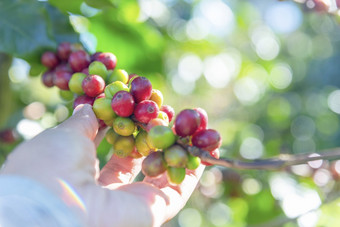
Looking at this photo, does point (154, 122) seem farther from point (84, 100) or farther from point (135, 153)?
point (84, 100)

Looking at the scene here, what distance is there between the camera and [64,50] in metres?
2.12

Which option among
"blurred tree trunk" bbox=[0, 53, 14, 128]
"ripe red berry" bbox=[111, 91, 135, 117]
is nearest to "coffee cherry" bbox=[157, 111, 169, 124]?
"ripe red berry" bbox=[111, 91, 135, 117]

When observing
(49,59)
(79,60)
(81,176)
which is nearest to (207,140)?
(81,176)

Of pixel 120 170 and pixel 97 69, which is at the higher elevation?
pixel 97 69

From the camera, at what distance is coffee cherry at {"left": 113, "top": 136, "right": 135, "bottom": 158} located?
1.58 metres

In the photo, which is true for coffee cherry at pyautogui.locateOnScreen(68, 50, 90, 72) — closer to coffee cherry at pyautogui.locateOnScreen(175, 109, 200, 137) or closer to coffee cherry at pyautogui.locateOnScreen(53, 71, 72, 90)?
coffee cherry at pyautogui.locateOnScreen(53, 71, 72, 90)

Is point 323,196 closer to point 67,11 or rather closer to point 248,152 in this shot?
point 248,152

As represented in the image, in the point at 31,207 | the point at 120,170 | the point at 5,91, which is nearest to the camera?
the point at 31,207

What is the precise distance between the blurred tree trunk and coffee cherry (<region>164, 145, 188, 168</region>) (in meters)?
1.82

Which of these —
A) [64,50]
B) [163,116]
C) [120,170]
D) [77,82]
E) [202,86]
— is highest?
[163,116]

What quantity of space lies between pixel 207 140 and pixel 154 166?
0.66 ft

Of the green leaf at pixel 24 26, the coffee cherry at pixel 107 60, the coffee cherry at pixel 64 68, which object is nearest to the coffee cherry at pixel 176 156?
the coffee cherry at pixel 107 60

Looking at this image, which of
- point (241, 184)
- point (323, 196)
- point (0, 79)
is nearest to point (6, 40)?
point (0, 79)

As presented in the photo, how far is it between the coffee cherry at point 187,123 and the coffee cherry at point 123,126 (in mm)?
203
